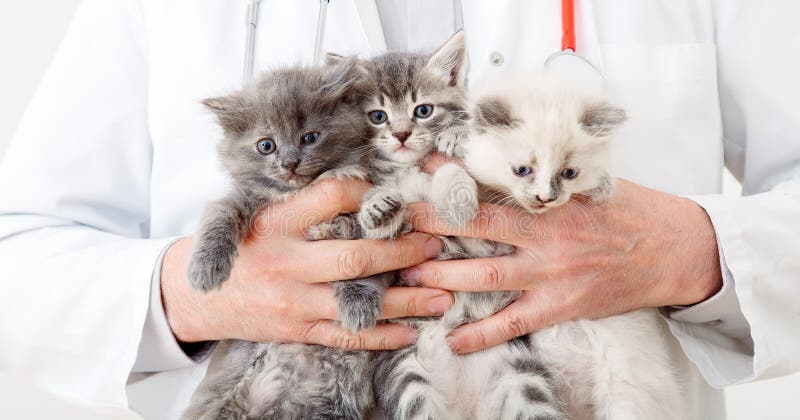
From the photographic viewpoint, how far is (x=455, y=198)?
1746 millimetres

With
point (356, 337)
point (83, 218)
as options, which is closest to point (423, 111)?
point (356, 337)

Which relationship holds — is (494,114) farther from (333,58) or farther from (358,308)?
(358,308)

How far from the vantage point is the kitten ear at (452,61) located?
1988 mm

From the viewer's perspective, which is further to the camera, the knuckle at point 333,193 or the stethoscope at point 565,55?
the stethoscope at point 565,55

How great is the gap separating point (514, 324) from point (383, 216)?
0.45m

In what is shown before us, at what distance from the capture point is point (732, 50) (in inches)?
79.8

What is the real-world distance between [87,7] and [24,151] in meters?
0.51

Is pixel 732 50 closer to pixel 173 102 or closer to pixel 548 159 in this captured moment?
pixel 548 159

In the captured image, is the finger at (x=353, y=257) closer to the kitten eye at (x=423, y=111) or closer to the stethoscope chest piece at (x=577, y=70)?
the kitten eye at (x=423, y=111)

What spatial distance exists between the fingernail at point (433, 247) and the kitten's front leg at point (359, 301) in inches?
6.4

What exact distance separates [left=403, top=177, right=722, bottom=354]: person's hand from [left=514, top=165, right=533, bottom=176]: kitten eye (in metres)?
0.10

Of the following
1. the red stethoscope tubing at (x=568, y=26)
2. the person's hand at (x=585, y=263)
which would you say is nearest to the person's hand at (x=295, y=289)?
the person's hand at (x=585, y=263)

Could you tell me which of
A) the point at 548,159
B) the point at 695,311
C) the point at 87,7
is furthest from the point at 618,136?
the point at 87,7

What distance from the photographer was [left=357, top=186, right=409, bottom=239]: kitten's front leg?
1.76 meters
